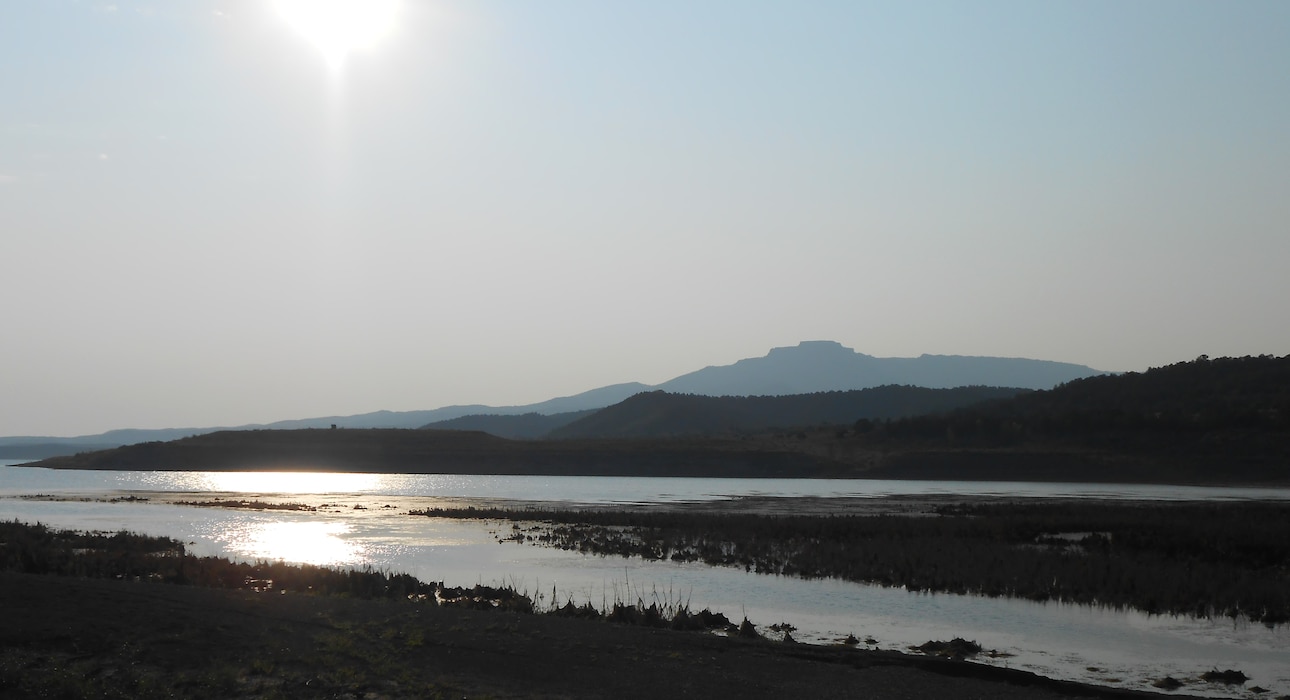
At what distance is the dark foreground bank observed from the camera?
13.6 meters

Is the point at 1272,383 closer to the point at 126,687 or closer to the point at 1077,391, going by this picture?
the point at 1077,391

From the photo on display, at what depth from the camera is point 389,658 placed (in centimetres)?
1530

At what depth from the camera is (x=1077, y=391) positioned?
122562 millimetres

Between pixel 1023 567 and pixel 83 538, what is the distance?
2854cm

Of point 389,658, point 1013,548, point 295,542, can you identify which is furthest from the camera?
point 295,542

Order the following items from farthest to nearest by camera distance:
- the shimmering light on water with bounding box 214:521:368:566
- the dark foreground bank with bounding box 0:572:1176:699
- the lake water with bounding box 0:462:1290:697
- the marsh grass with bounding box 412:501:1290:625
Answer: the shimmering light on water with bounding box 214:521:368:566
the marsh grass with bounding box 412:501:1290:625
the lake water with bounding box 0:462:1290:697
the dark foreground bank with bounding box 0:572:1176:699

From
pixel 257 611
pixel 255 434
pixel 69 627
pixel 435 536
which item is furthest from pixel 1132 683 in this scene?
pixel 255 434

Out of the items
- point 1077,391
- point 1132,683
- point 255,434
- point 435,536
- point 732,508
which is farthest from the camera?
point 255,434

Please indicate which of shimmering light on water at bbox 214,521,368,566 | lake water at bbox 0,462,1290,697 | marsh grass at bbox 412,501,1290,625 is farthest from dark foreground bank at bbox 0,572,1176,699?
shimmering light on water at bbox 214,521,368,566

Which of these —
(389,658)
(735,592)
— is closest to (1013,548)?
(735,592)

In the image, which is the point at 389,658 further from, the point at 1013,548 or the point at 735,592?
the point at 1013,548

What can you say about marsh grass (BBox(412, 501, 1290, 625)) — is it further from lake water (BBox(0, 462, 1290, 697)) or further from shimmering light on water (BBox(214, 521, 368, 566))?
shimmering light on water (BBox(214, 521, 368, 566))

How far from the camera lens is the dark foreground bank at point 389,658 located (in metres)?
13.6

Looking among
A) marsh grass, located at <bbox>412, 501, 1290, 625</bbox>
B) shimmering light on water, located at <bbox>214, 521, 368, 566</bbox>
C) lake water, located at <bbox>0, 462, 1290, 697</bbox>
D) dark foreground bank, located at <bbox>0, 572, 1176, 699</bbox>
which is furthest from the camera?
shimmering light on water, located at <bbox>214, 521, 368, 566</bbox>
